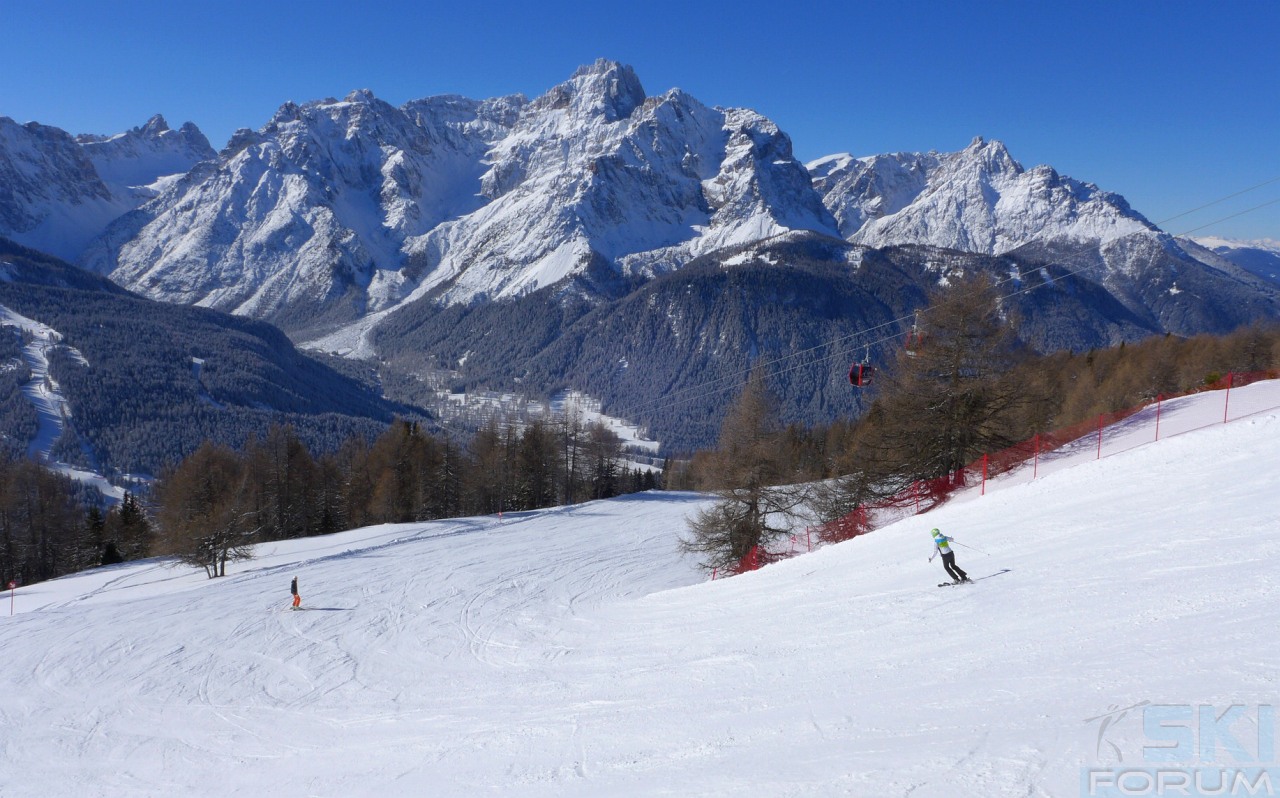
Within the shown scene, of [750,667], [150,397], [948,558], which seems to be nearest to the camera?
[750,667]

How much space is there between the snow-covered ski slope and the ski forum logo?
144 millimetres

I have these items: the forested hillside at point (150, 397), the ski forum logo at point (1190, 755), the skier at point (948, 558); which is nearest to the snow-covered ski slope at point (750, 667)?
the ski forum logo at point (1190, 755)

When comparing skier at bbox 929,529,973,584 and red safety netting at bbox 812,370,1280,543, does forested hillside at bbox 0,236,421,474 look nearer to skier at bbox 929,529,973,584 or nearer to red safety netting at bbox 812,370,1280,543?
red safety netting at bbox 812,370,1280,543

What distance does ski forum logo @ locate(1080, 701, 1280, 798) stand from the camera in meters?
5.80

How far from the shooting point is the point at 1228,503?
14.4 meters

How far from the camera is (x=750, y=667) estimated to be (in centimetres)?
1215

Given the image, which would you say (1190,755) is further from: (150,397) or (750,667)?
(150,397)

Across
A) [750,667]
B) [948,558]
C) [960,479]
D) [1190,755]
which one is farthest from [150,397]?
[1190,755]

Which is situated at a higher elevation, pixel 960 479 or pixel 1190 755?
pixel 960 479

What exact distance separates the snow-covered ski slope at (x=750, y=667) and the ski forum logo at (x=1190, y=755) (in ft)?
0.47

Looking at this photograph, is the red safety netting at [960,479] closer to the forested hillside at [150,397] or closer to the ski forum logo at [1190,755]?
the ski forum logo at [1190,755]

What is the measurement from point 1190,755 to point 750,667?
6825 millimetres

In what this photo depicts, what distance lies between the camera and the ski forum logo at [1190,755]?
580 centimetres

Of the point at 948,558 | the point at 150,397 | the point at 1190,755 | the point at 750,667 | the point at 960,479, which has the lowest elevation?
the point at 750,667
